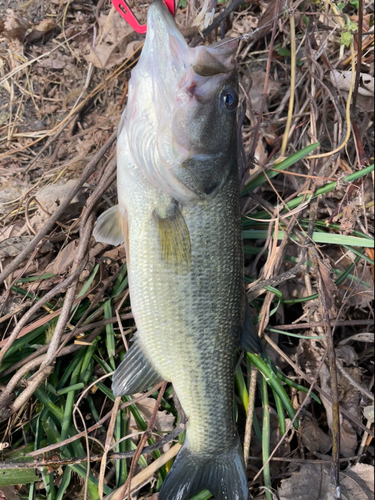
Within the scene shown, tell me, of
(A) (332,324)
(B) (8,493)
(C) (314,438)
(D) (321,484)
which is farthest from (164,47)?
(D) (321,484)

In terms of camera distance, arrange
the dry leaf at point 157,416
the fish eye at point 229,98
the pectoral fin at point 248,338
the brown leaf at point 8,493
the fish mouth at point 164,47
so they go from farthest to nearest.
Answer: the dry leaf at point 157,416 < the pectoral fin at point 248,338 < the brown leaf at point 8,493 < the fish eye at point 229,98 < the fish mouth at point 164,47

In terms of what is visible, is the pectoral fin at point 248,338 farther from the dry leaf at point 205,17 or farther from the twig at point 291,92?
the dry leaf at point 205,17

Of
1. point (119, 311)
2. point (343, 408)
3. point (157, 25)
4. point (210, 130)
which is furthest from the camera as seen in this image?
point (343, 408)

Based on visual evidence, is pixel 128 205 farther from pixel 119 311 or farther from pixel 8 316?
pixel 8 316

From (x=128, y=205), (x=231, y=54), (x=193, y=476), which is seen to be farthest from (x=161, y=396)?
(x=231, y=54)

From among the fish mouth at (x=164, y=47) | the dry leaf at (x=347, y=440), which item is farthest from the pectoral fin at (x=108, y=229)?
the dry leaf at (x=347, y=440)

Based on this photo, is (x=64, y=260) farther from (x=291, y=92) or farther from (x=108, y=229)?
(x=291, y=92)
